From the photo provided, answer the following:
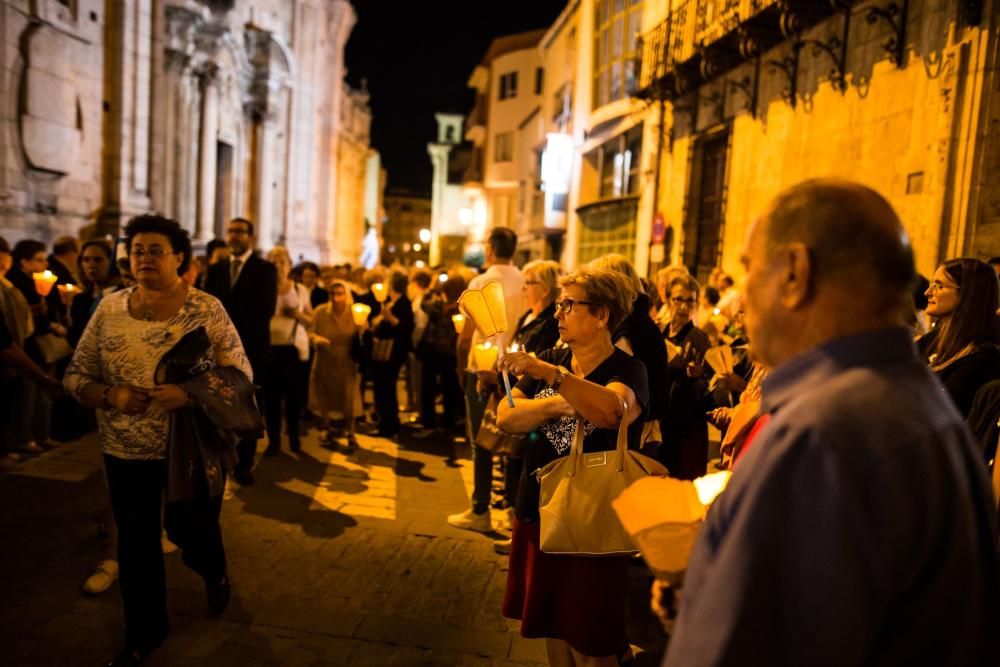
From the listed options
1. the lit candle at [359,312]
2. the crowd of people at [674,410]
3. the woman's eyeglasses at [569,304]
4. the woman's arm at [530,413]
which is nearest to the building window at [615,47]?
the crowd of people at [674,410]

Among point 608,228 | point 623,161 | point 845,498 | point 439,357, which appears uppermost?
point 623,161

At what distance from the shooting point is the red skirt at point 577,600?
9.29ft

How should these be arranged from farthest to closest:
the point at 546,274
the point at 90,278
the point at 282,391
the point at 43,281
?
the point at 282,391
the point at 43,281
the point at 90,278
the point at 546,274

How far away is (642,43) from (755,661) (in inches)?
711

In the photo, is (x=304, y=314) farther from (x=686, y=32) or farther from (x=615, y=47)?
(x=615, y=47)

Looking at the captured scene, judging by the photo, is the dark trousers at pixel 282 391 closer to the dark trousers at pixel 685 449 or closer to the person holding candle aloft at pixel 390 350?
the person holding candle aloft at pixel 390 350

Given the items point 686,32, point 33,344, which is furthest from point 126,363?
point 686,32

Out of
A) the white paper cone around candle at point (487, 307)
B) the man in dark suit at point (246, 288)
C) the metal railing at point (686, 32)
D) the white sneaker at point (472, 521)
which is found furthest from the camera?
the metal railing at point (686, 32)

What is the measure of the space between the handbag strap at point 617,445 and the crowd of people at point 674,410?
0.08ft

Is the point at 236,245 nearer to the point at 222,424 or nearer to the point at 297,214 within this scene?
the point at 222,424

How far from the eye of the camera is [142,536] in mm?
3525

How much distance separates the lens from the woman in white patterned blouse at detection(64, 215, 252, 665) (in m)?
3.50

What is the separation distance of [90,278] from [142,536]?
4.19 m

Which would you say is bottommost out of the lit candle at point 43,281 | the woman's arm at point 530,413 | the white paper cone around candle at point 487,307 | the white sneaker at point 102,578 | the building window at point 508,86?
the white sneaker at point 102,578
